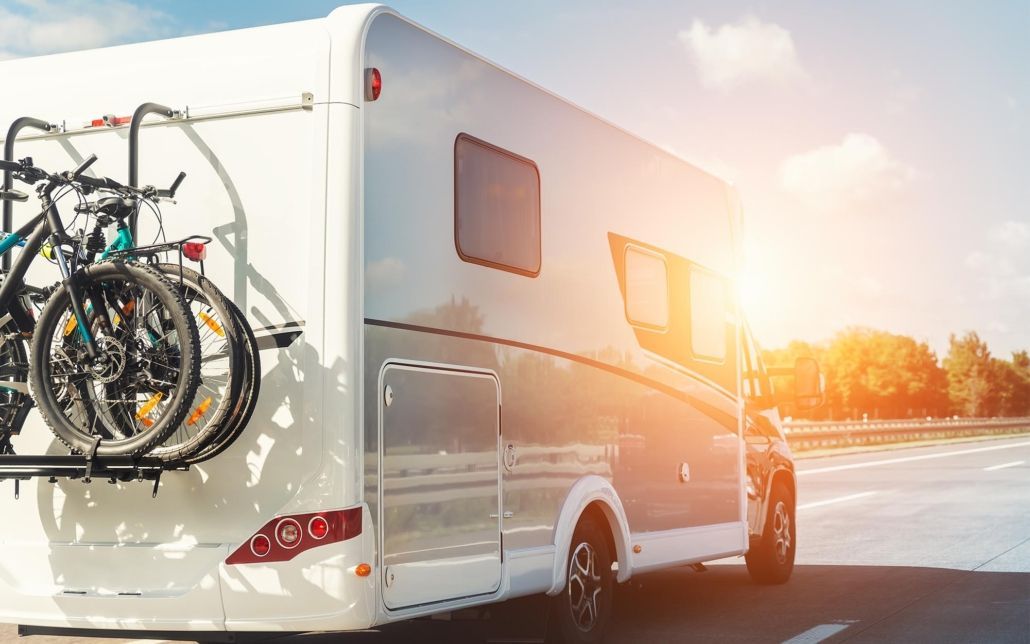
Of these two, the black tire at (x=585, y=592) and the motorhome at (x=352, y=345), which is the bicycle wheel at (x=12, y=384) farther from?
the black tire at (x=585, y=592)

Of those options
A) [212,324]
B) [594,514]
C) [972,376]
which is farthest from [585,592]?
[972,376]

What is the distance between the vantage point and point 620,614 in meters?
8.97

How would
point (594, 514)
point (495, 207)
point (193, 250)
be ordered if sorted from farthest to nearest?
point (594, 514) < point (495, 207) < point (193, 250)

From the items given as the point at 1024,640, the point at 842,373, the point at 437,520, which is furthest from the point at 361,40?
the point at 842,373

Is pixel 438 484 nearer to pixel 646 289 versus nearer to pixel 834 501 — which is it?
pixel 646 289

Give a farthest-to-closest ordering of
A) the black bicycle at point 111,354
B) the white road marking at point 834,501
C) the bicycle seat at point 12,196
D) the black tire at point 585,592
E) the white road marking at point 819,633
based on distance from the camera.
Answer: the white road marking at point 834,501, the white road marking at point 819,633, the black tire at point 585,592, the bicycle seat at point 12,196, the black bicycle at point 111,354

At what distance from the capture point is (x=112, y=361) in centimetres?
523

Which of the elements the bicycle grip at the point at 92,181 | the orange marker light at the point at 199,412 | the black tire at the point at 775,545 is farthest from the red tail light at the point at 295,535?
the black tire at the point at 775,545

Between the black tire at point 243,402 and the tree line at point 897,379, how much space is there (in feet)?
466

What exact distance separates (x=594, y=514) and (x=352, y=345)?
8.47 feet

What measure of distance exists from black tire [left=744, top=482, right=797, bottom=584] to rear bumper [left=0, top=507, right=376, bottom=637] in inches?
223

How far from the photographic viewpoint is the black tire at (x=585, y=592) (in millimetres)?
6980

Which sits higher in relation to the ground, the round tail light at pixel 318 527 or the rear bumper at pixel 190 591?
the round tail light at pixel 318 527

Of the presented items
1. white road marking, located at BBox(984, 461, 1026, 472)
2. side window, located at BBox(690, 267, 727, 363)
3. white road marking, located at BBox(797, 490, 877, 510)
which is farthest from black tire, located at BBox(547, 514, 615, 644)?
white road marking, located at BBox(984, 461, 1026, 472)
